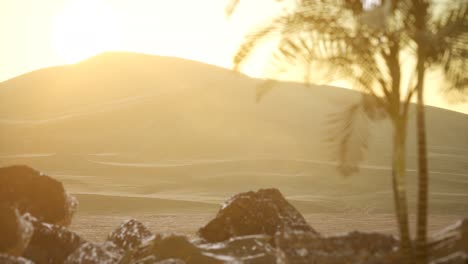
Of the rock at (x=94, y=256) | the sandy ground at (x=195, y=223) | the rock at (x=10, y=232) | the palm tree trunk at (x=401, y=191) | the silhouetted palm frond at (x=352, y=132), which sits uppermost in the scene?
the silhouetted palm frond at (x=352, y=132)

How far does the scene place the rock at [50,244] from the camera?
957cm

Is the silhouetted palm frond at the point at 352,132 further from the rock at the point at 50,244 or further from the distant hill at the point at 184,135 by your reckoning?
the distant hill at the point at 184,135

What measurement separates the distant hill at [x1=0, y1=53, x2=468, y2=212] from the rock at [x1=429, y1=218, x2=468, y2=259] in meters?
6.54

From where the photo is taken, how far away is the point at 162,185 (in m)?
35.2

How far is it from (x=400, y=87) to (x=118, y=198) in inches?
876

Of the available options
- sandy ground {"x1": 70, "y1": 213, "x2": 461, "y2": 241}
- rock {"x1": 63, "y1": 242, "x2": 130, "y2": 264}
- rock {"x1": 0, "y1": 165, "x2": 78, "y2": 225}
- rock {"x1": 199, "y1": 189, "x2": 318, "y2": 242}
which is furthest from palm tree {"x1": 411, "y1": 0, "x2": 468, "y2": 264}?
sandy ground {"x1": 70, "y1": 213, "x2": 461, "y2": 241}

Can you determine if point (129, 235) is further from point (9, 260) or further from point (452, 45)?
point (452, 45)

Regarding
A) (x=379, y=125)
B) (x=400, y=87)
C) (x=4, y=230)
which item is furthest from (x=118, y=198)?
(x=379, y=125)

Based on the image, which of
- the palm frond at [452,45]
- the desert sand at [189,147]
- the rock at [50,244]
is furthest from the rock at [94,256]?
the palm frond at [452,45]

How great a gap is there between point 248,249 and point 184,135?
49050 millimetres

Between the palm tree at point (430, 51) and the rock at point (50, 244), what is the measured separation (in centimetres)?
522

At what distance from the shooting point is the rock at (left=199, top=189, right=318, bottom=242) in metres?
10.2

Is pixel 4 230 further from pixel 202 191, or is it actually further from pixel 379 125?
pixel 379 125

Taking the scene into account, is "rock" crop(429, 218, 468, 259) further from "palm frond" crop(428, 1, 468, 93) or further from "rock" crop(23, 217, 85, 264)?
"rock" crop(23, 217, 85, 264)
